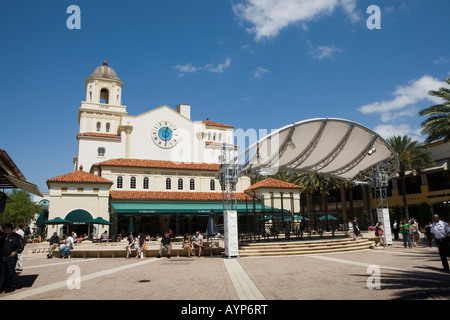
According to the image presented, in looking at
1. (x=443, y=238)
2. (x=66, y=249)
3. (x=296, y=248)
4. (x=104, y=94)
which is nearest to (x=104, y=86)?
(x=104, y=94)

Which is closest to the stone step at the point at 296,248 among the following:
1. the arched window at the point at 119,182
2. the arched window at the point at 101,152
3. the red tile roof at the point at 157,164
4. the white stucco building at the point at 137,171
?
the white stucco building at the point at 137,171

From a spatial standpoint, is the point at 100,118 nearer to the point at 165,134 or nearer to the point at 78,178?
the point at 165,134

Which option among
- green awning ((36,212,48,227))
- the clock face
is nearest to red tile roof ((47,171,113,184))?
green awning ((36,212,48,227))

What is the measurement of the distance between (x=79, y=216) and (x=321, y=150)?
916 inches

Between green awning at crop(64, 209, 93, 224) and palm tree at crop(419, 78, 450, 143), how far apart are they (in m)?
32.6

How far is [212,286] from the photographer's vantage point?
8.89 meters

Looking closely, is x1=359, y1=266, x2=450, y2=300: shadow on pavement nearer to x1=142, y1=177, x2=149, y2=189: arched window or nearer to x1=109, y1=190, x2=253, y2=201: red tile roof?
x1=109, y1=190, x2=253, y2=201: red tile roof

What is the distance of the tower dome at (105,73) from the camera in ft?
151

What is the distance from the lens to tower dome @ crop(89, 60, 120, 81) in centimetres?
4606

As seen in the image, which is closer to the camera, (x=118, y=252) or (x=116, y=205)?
(x=118, y=252)

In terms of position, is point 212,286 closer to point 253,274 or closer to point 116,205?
point 253,274

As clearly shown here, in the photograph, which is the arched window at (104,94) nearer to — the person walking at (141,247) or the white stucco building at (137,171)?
the white stucco building at (137,171)
